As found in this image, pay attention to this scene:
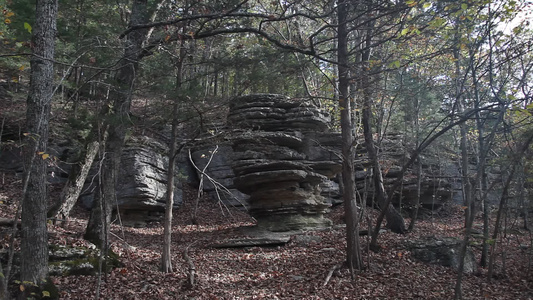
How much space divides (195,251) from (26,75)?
29.4ft

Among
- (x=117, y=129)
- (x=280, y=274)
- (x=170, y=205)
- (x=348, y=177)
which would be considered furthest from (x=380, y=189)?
(x=117, y=129)

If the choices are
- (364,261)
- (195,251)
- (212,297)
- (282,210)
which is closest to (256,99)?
(282,210)

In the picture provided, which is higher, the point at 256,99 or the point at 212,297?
the point at 256,99

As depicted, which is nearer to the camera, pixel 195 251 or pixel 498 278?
pixel 498 278

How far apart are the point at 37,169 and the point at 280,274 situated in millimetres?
6054

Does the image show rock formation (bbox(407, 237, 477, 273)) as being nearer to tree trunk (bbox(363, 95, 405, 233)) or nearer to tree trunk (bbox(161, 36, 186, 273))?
tree trunk (bbox(363, 95, 405, 233))

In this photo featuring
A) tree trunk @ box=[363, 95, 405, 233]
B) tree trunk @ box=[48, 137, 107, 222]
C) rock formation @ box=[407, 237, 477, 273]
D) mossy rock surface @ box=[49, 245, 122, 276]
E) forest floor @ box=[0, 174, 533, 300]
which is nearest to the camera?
mossy rock surface @ box=[49, 245, 122, 276]

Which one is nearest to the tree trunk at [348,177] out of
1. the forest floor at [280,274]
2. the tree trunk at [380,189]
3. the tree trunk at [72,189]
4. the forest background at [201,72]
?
the forest background at [201,72]

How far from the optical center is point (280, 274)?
9.35 meters

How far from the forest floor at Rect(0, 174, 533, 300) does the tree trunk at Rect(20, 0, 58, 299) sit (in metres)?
Answer: 0.53

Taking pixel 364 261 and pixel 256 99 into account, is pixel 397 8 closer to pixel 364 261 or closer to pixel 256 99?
pixel 364 261

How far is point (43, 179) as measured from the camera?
20.0 ft

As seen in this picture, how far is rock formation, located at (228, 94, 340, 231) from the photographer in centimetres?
1434

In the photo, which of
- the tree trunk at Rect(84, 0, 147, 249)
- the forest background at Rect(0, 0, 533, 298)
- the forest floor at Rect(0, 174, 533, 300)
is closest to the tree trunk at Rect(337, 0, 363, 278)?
the forest background at Rect(0, 0, 533, 298)
